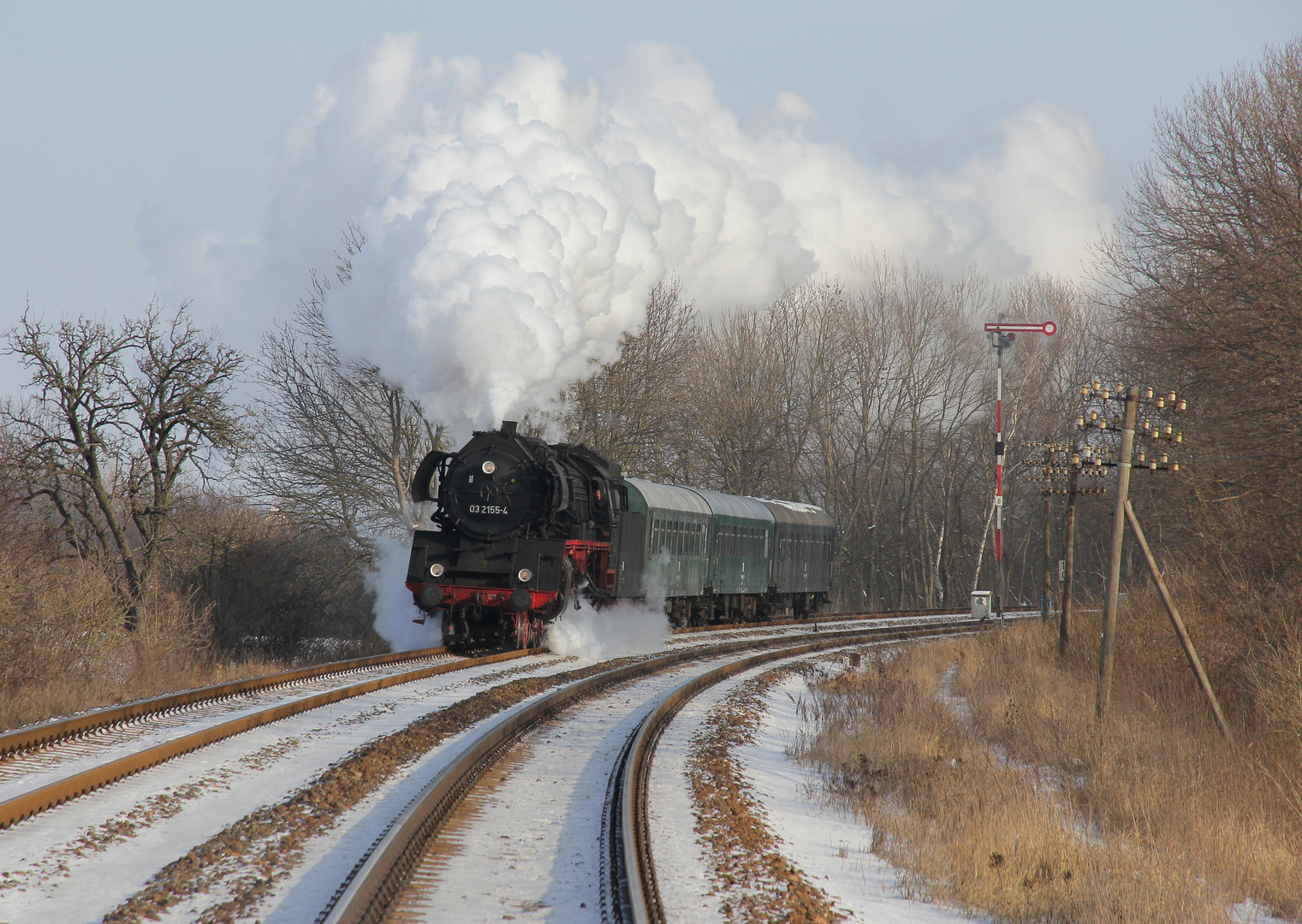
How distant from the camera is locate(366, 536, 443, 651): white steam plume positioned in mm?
16672

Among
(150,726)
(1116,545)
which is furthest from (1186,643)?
(150,726)

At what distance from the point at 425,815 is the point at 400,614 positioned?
11.1 meters

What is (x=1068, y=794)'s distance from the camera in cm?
873

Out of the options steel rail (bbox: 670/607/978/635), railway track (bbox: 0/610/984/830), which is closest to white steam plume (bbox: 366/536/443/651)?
railway track (bbox: 0/610/984/830)

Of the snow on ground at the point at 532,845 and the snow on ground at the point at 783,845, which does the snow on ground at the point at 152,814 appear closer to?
the snow on ground at the point at 532,845

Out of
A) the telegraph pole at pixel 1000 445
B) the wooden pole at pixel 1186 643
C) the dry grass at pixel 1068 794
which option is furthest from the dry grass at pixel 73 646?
the telegraph pole at pixel 1000 445

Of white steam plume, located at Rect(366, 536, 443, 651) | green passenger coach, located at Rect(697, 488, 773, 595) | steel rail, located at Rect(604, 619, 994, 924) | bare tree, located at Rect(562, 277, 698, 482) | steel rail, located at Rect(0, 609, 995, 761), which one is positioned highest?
bare tree, located at Rect(562, 277, 698, 482)

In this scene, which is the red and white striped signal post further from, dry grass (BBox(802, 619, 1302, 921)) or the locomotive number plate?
the locomotive number plate

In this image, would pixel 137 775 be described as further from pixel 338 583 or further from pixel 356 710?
pixel 338 583

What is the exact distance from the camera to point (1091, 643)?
17203mm

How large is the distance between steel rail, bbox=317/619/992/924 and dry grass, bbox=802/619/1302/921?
8.79 feet

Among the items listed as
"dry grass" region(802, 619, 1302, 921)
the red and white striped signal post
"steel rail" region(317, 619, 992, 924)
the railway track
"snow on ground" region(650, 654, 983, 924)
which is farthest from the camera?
the red and white striped signal post

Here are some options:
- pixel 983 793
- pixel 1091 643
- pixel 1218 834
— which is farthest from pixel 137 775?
pixel 1091 643

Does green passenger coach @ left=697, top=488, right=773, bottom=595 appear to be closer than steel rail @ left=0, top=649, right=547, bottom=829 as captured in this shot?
No
